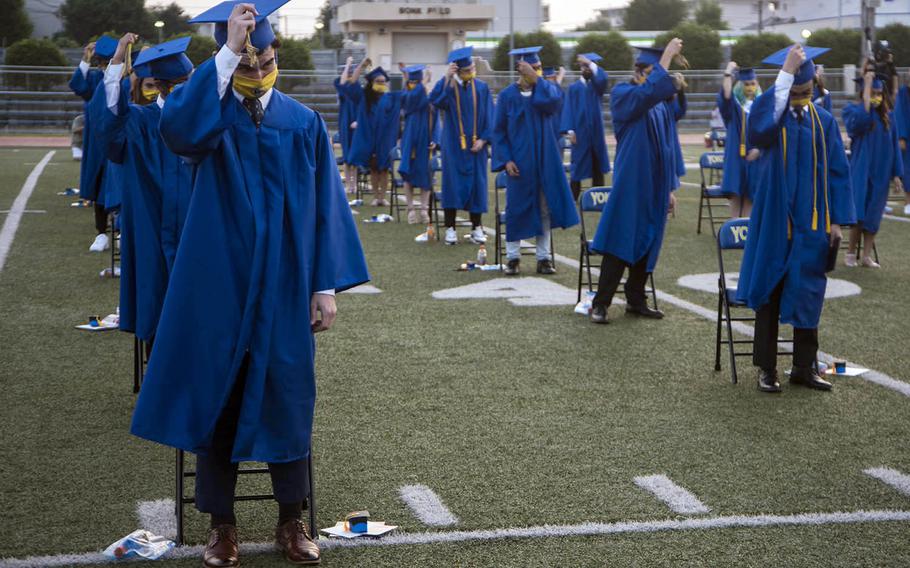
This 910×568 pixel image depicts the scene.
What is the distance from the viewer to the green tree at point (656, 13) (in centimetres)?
8550

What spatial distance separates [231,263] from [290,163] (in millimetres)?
377

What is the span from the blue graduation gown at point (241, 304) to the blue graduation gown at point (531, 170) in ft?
21.8

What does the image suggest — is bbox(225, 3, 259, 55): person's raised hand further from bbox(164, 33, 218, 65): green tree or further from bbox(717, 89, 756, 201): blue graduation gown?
bbox(164, 33, 218, 65): green tree

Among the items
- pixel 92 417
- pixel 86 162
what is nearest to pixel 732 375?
pixel 92 417

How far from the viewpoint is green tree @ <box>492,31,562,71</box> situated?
4319 centimetres

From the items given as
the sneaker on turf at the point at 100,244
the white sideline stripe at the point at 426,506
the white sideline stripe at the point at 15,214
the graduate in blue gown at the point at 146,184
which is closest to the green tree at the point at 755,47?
the white sideline stripe at the point at 15,214

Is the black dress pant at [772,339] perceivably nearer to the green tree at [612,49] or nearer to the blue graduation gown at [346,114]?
the blue graduation gown at [346,114]

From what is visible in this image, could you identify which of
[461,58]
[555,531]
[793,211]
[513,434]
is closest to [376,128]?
[461,58]

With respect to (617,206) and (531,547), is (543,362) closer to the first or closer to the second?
(617,206)

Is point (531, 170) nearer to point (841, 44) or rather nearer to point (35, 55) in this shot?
point (35, 55)

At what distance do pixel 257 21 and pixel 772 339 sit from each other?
12.6 ft

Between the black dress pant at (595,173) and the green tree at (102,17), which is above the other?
the green tree at (102,17)

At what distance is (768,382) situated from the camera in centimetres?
656

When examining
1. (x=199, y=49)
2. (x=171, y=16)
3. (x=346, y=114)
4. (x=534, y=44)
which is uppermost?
(x=171, y=16)
